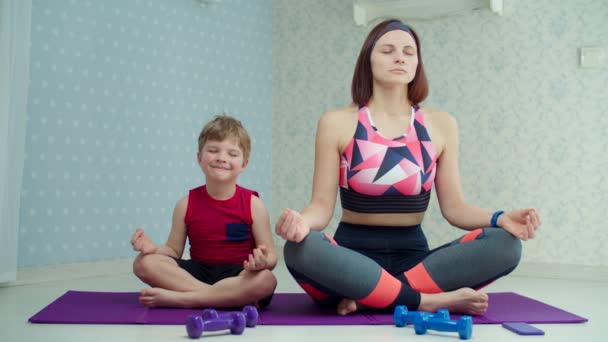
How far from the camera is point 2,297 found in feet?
6.23

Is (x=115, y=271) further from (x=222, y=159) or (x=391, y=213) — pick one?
(x=391, y=213)

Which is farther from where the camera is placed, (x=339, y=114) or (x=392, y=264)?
(x=339, y=114)

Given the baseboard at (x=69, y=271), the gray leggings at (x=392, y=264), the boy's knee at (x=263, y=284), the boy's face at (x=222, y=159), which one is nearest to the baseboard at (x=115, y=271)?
the baseboard at (x=69, y=271)

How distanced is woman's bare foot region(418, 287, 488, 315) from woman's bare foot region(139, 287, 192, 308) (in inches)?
22.6

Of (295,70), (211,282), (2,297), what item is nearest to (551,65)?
(295,70)

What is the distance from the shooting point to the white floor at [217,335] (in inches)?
52.9

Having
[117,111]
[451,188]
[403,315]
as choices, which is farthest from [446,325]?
[117,111]

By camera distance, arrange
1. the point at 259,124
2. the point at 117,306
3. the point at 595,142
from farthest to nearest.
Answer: the point at 259,124 < the point at 595,142 < the point at 117,306

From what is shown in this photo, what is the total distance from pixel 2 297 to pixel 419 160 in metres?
1.24

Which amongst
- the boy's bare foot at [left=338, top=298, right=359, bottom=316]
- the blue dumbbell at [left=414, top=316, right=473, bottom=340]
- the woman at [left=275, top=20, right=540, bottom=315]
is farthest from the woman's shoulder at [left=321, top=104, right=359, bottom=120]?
the blue dumbbell at [left=414, top=316, right=473, bottom=340]

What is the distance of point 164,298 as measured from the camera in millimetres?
1633

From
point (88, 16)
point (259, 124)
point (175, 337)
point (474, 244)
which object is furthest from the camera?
point (259, 124)

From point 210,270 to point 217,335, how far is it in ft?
1.42

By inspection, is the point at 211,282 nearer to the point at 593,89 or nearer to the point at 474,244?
the point at 474,244
